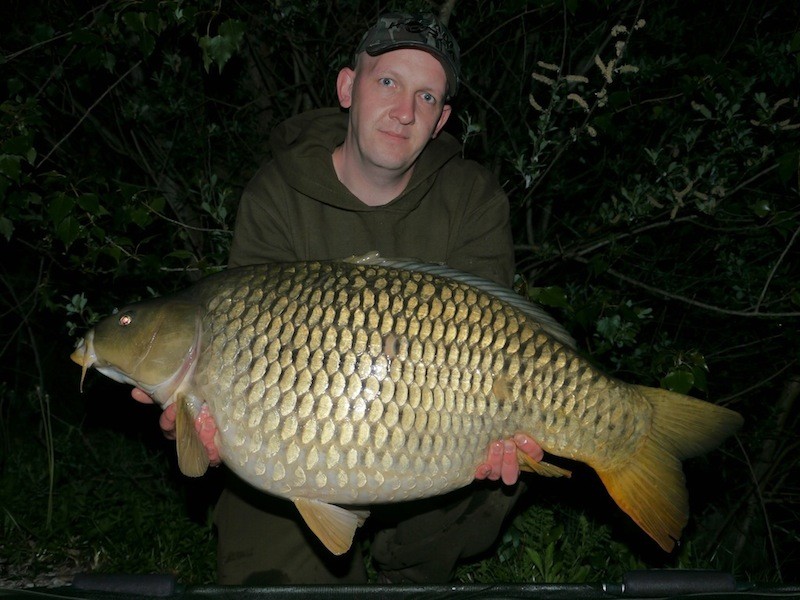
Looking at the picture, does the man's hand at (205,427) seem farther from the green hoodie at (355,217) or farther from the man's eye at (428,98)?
the man's eye at (428,98)

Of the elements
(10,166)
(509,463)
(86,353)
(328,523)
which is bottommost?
(328,523)

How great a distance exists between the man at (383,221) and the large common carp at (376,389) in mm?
425

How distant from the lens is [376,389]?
1.53 m

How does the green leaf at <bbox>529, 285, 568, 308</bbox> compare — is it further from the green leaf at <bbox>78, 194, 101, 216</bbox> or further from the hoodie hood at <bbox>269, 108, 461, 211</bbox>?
the green leaf at <bbox>78, 194, 101, 216</bbox>

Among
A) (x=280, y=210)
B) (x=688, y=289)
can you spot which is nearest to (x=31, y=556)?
(x=280, y=210)

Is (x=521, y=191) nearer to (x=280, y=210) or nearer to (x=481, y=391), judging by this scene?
(x=280, y=210)

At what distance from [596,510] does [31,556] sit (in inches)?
69.0

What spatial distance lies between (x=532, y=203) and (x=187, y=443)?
5.99 ft

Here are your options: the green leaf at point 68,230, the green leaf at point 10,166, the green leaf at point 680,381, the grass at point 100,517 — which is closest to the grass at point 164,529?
the grass at point 100,517

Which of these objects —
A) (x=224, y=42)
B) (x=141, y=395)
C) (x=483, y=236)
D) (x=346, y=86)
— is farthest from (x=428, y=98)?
(x=141, y=395)

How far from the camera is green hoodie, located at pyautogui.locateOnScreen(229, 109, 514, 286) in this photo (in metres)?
2.10

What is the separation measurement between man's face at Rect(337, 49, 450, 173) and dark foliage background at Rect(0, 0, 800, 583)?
399 millimetres

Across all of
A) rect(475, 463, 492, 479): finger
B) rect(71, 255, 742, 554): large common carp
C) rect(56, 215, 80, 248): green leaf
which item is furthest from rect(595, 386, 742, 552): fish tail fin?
rect(56, 215, 80, 248): green leaf

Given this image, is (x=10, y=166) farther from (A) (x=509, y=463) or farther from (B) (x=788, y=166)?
(B) (x=788, y=166)
